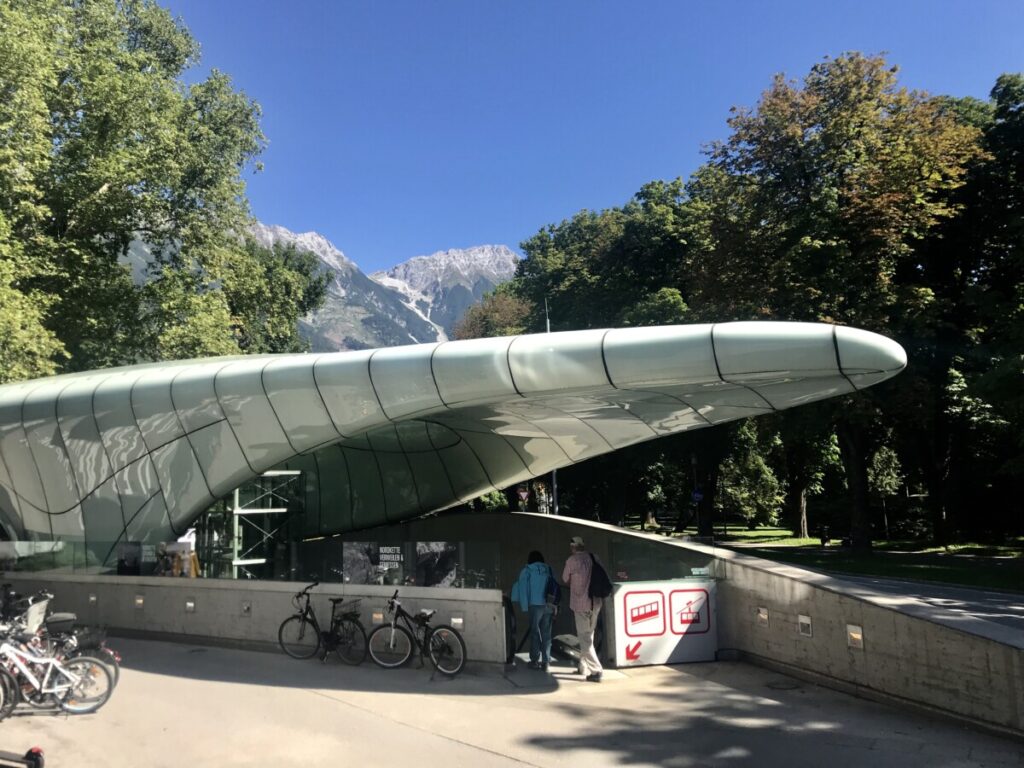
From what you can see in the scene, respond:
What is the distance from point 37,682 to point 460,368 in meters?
5.46

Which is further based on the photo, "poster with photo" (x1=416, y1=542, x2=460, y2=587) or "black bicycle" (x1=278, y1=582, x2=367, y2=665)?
"poster with photo" (x1=416, y1=542, x2=460, y2=587)

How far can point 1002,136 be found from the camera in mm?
27344

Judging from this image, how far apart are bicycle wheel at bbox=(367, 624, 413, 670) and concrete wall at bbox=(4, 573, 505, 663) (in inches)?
12.6

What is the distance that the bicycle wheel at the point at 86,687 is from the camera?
744 cm

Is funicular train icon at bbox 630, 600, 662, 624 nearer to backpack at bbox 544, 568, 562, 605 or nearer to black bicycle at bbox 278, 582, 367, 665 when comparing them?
backpack at bbox 544, 568, 562, 605

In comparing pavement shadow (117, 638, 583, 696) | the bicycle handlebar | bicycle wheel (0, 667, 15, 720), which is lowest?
pavement shadow (117, 638, 583, 696)

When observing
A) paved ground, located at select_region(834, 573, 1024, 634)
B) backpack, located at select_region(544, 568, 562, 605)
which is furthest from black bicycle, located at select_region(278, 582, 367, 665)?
paved ground, located at select_region(834, 573, 1024, 634)

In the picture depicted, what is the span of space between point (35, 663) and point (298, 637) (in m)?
3.41

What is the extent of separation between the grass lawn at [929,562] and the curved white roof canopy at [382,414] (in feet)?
36.6

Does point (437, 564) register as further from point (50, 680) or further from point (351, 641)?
point (50, 680)

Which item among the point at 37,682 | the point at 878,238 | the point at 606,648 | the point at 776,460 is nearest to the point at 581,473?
the point at 776,460

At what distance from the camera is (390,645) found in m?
9.51

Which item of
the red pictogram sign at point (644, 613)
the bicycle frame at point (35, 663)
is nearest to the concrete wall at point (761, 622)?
the red pictogram sign at point (644, 613)

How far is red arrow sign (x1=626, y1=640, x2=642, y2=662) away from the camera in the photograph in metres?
9.35
